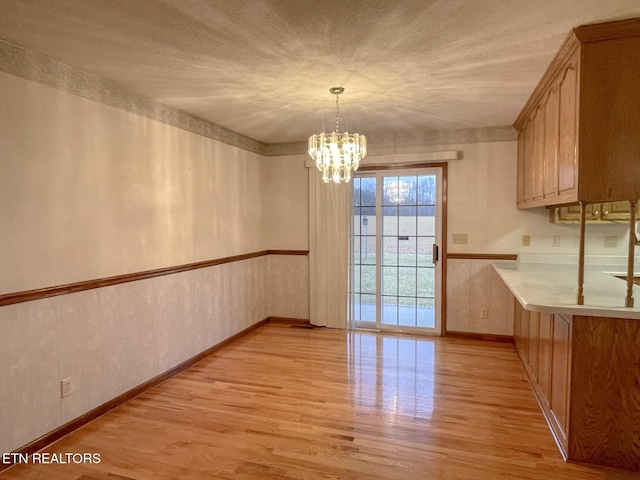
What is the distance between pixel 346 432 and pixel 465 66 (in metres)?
2.50

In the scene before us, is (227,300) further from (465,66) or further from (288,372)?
(465,66)

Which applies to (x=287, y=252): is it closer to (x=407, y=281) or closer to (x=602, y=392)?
(x=407, y=281)

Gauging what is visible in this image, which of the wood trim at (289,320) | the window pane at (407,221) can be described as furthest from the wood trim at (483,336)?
the wood trim at (289,320)

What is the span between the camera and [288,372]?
3.61 m

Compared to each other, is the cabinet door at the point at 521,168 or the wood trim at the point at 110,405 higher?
the cabinet door at the point at 521,168

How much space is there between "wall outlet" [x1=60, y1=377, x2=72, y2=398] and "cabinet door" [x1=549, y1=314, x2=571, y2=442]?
3060mm

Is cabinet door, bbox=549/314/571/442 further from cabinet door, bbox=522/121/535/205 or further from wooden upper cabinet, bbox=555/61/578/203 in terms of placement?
cabinet door, bbox=522/121/535/205

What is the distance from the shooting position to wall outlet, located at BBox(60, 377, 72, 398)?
2.55 meters

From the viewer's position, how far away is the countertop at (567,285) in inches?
85.3

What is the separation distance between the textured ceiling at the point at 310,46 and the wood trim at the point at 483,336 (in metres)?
2.46

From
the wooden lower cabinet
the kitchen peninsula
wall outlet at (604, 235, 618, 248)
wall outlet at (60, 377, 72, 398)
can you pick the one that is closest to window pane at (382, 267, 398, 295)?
wall outlet at (604, 235, 618, 248)

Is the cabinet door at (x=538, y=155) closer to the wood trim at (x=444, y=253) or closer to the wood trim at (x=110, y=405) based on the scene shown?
the wood trim at (x=444, y=253)

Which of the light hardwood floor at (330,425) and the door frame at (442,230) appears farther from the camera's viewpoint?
the door frame at (442,230)

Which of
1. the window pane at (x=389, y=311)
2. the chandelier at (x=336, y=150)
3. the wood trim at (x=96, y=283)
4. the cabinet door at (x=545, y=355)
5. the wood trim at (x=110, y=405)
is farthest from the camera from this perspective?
the window pane at (x=389, y=311)
